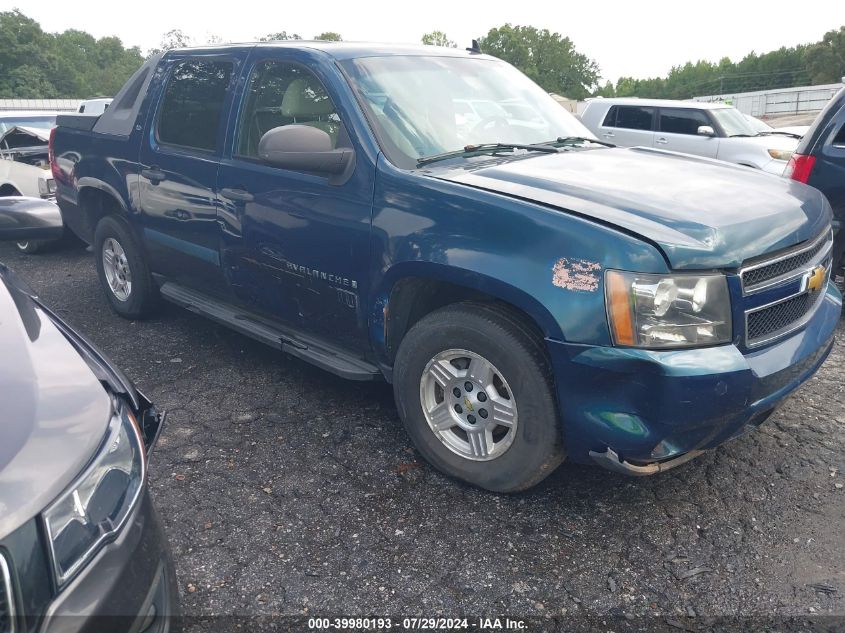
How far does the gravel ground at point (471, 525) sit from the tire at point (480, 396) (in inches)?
7.0

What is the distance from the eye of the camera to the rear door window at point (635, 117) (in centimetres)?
1230

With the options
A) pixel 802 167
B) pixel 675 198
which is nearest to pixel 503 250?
pixel 675 198

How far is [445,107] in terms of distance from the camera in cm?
367

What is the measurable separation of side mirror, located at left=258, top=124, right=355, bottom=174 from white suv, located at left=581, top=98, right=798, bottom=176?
916 centimetres

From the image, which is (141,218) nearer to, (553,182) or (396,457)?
(396,457)

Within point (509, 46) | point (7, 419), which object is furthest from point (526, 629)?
point (509, 46)

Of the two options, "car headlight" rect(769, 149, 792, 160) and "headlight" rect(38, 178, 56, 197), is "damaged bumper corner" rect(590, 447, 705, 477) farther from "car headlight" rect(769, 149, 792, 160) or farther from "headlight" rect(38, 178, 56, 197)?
"car headlight" rect(769, 149, 792, 160)

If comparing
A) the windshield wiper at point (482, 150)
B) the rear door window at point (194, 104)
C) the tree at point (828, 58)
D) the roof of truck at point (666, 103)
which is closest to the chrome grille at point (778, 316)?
the windshield wiper at point (482, 150)

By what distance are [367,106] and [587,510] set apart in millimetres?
2106

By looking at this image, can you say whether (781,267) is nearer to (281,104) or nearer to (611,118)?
(281,104)

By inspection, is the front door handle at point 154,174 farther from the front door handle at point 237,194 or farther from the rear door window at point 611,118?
the rear door window at point 611,118

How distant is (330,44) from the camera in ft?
12.8

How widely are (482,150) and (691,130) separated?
32.0 ft

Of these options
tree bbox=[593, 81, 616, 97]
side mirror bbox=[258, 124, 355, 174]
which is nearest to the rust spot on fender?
side mirror bbox=[258, 124, 355, 174]
